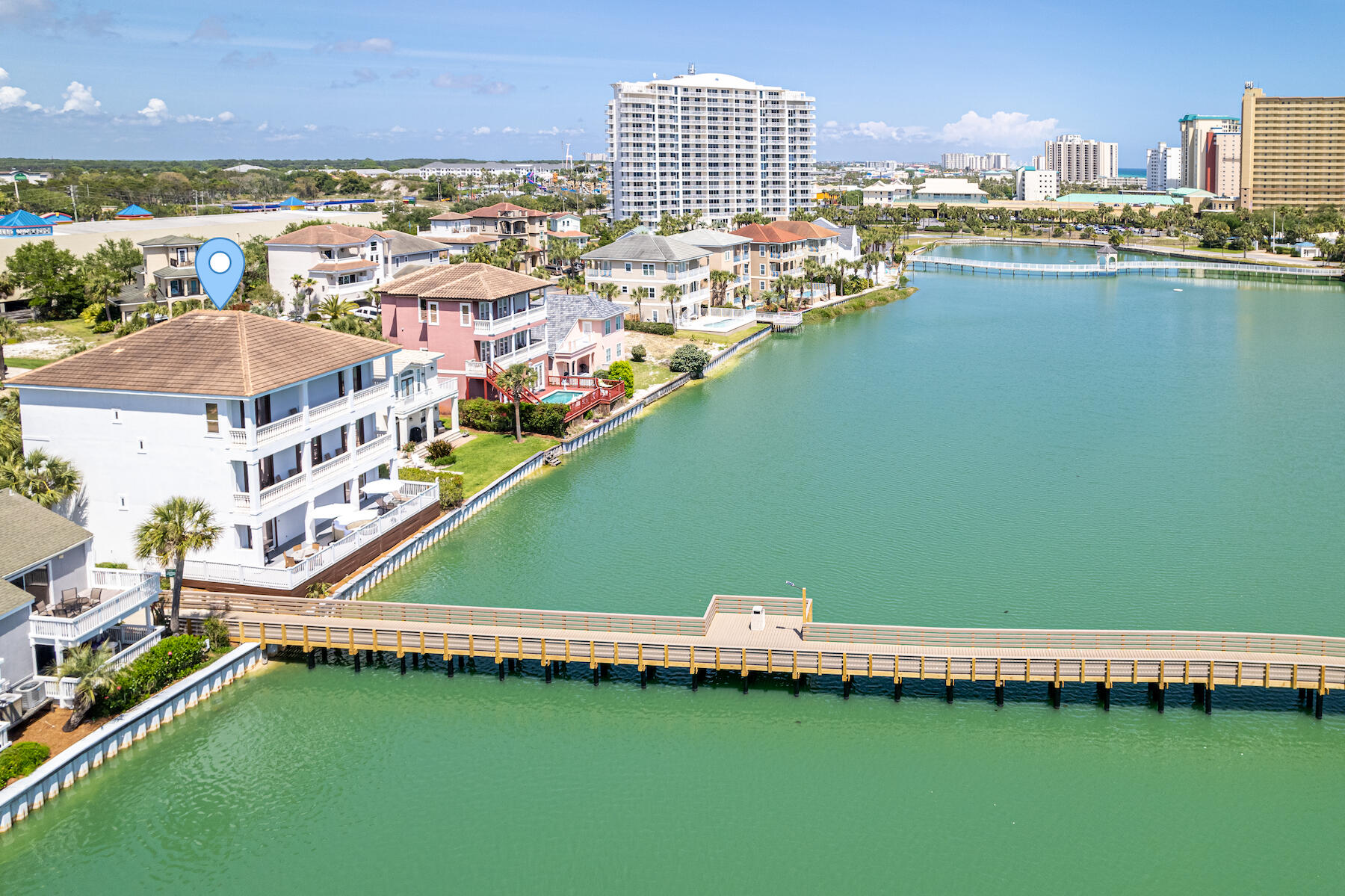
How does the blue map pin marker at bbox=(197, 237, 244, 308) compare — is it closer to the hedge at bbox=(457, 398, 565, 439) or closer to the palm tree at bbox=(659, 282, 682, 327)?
the hedge at bbox=(457, 398, 565, 439)

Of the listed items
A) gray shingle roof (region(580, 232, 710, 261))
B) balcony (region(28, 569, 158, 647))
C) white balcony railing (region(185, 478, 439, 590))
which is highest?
gray shingle roof (region(580, 232, 710, 261))

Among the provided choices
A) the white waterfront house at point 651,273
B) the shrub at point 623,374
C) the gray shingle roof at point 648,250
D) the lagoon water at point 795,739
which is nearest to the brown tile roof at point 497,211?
the gray shingle roof at point 648,250

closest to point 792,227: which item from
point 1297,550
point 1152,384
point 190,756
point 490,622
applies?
point 1152,384

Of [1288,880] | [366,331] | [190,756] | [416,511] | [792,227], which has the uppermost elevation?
[792,227]

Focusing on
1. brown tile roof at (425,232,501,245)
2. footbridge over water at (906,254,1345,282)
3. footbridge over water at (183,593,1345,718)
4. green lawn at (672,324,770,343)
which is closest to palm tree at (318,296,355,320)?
green lawn at (672,324,770,343)

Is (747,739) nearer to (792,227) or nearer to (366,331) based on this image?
(366,331)
